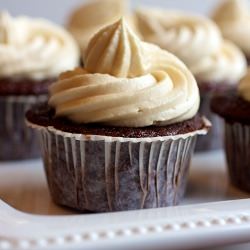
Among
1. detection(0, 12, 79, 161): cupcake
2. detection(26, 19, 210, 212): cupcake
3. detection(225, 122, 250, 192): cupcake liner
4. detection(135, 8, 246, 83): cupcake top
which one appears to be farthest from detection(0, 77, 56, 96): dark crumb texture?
detection(225, 122, 250, 192): cupcake liner

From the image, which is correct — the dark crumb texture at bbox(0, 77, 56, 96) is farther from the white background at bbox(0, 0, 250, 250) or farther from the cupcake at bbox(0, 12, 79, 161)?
the white background at bbox(0, 0, 250, 250)

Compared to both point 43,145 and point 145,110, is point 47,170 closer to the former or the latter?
point 43,145

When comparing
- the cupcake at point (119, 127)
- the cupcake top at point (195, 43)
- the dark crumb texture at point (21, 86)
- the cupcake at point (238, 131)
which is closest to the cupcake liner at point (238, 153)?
the cupcake at point (238, 131)

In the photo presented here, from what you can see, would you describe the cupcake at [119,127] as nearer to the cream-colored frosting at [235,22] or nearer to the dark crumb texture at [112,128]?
the dark crumb texture at [112,128]

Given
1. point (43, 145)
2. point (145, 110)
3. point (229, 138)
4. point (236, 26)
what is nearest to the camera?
point (145, 110)

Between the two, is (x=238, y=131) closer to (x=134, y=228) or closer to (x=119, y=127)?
(x=119, y=127)

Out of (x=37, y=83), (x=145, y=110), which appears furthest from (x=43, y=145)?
(x=37, y=83)
